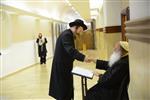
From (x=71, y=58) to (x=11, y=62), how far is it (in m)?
7.43

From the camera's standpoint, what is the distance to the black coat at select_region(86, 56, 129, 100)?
320cm

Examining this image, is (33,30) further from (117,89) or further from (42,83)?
(117,89)

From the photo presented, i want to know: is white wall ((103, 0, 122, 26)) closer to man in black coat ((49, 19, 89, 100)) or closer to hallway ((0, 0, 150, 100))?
hallway ((0, 0, 150, 100))

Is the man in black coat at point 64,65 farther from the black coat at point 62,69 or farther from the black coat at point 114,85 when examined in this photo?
the black coat at point 114,85

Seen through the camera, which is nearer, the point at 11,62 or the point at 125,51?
the point at 125,51

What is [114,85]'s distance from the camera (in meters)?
3.53

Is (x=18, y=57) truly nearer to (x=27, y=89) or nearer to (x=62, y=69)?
(x=27, y=89)

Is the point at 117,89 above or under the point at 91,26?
under

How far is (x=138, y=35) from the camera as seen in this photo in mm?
1729

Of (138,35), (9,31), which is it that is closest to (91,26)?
(9,31)

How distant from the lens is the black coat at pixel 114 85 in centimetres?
320

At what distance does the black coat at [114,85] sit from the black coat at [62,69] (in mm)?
827

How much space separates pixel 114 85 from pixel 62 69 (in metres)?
1.06

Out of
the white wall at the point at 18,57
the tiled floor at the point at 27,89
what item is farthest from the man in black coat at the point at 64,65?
the white wall at the point at 18,57
